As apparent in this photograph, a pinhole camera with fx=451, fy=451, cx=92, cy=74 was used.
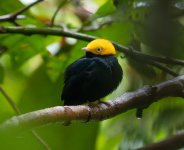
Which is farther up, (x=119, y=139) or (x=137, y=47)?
(x=137, y=47)

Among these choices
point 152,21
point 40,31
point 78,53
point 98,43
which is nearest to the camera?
point 152,21

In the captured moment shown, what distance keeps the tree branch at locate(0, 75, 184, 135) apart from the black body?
1.5 inches

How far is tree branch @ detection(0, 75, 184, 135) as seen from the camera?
660mm

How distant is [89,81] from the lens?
109cm

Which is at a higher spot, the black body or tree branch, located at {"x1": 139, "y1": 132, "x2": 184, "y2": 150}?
the black body

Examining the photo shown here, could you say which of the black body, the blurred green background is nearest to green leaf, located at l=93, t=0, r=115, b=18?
the blurred green background

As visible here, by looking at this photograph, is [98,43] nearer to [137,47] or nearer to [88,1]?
[137,47]

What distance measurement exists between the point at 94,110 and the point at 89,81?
0.09 meters

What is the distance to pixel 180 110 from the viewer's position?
1.70 m

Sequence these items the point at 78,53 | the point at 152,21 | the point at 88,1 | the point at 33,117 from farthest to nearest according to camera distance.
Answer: the point at 88,1, the point at 78,53, the point at 33,117, the point at 152,21

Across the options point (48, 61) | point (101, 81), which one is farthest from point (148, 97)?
point (48, 61)

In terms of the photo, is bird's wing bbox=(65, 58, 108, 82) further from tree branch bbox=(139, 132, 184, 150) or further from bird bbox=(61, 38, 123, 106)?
tree branch bbox=(139, 132, 184, 150)

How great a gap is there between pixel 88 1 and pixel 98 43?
1.61 meters

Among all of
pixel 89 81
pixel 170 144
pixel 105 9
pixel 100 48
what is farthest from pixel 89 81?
pixel 105 9
